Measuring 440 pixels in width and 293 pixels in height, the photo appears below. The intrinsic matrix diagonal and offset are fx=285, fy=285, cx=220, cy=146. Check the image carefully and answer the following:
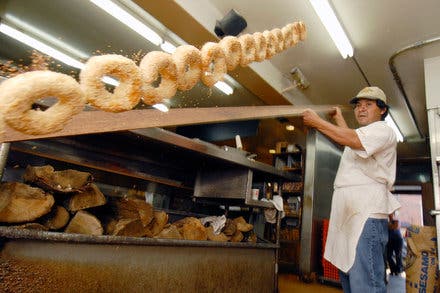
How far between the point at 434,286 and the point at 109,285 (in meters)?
2.51

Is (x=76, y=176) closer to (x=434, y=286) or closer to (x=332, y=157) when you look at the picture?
(x=434, y=286)

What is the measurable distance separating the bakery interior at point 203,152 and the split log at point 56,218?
1cm

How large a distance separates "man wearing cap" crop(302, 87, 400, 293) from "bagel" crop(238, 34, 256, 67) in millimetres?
516

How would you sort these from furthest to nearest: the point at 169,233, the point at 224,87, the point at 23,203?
Result: the point at 224,87 → the point at 169,233 → the point at 23,203

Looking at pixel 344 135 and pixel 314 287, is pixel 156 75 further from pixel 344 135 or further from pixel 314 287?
pixel 314 287

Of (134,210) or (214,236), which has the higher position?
(134,210)

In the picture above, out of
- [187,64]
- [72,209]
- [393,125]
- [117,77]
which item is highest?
[393,125]

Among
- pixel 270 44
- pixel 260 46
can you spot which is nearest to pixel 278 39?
pixel 270 44

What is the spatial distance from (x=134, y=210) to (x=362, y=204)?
1398 mm

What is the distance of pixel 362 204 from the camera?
5.78 feet

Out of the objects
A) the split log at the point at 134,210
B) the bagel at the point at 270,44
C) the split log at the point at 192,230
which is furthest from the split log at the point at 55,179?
the bagel at the point at 270,44

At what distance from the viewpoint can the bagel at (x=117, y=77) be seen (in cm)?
76

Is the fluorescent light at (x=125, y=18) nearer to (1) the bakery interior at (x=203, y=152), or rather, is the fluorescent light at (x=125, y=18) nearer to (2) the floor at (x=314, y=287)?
(1) the bakery interior at (x=203, y=152)

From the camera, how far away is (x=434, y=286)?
2.31 meters
